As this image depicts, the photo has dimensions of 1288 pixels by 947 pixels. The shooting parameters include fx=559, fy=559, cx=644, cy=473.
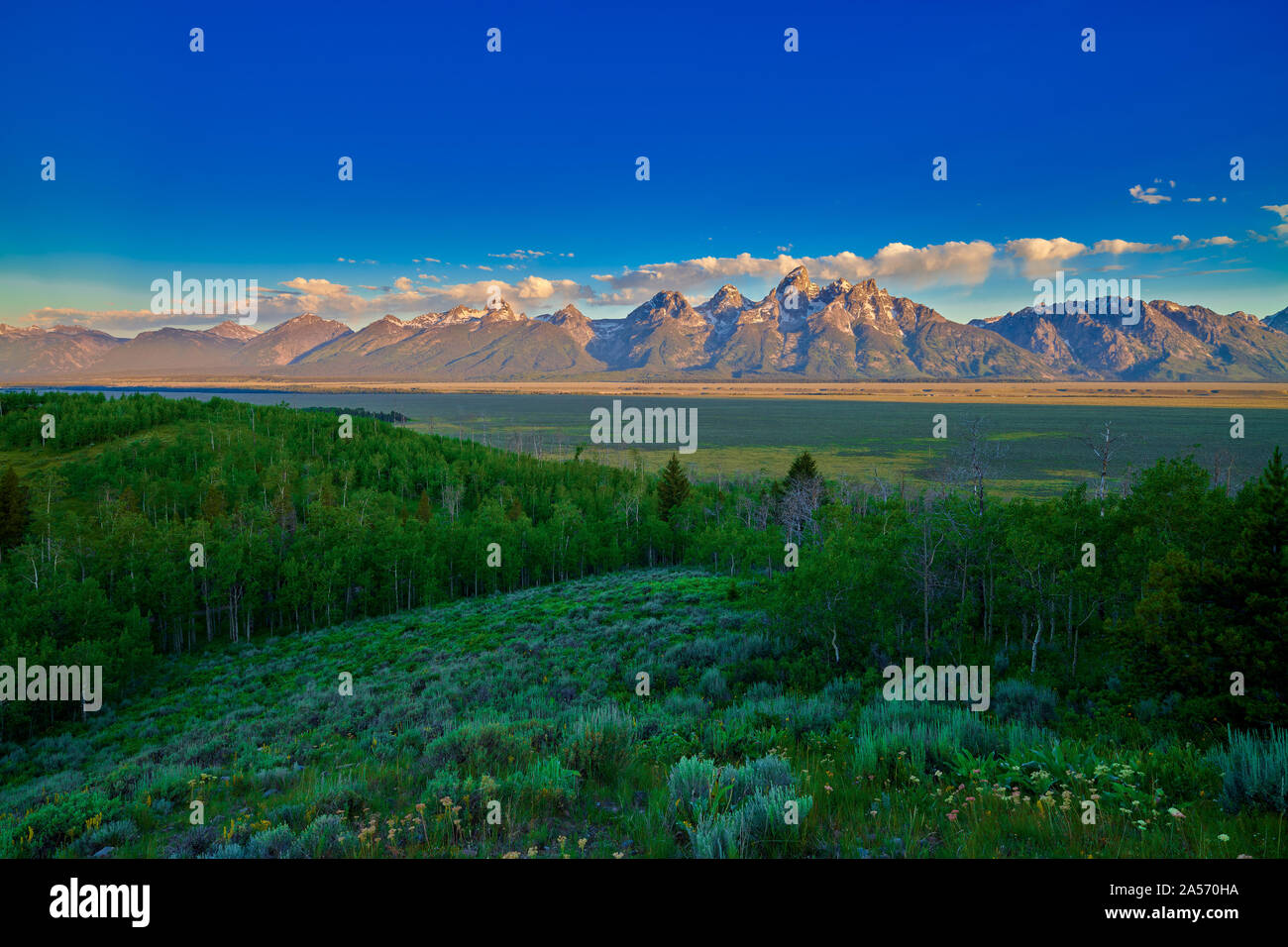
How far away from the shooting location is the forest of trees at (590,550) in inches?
480

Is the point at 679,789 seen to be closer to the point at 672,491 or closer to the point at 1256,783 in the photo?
the point at 1256,783

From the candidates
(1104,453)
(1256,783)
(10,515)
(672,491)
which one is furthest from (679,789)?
(10,515)

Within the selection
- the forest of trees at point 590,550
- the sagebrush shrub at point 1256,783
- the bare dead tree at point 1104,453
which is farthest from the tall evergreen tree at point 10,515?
the bare dead tree at point 1104,453

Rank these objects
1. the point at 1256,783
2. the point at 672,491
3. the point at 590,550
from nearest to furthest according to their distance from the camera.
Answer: the point at 1256,783
the point at 590,550
the point at 672,491

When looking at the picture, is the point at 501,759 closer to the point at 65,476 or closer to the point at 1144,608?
the point at 1144,608

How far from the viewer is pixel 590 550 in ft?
233

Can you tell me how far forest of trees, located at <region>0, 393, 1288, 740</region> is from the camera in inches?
480

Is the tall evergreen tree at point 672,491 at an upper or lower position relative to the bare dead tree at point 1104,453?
lower

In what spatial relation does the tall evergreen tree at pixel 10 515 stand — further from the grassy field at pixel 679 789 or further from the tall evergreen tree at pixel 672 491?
the tall evergreen tree at pixel 672 491

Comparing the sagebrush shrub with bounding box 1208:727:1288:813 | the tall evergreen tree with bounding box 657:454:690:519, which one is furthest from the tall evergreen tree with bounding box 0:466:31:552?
the sagebrush shrub with bounding box 1208:727:1288:813

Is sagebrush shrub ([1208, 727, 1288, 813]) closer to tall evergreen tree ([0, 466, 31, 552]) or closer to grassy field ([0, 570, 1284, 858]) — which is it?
grassy field ([0, 570, 1284, 858])

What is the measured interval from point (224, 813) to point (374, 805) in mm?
2846

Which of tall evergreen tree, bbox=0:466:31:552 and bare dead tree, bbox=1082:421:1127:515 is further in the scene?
tall evergreen tree, bbox=0:466:31:552
